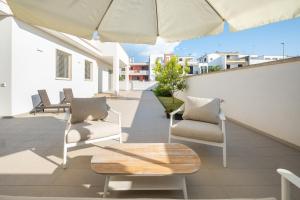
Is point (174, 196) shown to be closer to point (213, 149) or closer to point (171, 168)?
point (171, 168)

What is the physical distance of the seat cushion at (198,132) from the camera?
358cm

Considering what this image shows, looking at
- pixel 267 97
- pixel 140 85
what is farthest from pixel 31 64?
pixel 140 85

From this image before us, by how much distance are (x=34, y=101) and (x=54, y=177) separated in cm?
638

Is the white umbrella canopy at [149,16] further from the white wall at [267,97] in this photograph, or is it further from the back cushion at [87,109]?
the white wall at [267,97]

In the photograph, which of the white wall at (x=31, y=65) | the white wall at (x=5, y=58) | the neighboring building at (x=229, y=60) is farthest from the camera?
the neighboring building at (x=229, y=60)

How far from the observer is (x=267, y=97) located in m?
5.29

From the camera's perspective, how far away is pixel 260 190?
2.71m

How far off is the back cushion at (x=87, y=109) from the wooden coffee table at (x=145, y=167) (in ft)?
5.05

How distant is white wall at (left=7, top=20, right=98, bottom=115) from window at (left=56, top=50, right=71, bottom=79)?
12.6 inches

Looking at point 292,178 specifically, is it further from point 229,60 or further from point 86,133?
point 229,60

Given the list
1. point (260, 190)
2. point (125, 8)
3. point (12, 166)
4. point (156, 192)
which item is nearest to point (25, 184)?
point (12, 166)

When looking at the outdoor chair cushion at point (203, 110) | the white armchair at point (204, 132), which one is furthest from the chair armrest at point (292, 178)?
the outdoor chair cushion at point (203, 110)

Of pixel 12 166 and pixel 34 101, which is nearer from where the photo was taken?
pixel 12 166

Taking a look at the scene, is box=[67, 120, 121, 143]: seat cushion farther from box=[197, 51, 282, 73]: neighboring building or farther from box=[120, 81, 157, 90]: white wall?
box=[197, 51, 282, 73]: neighboring building
